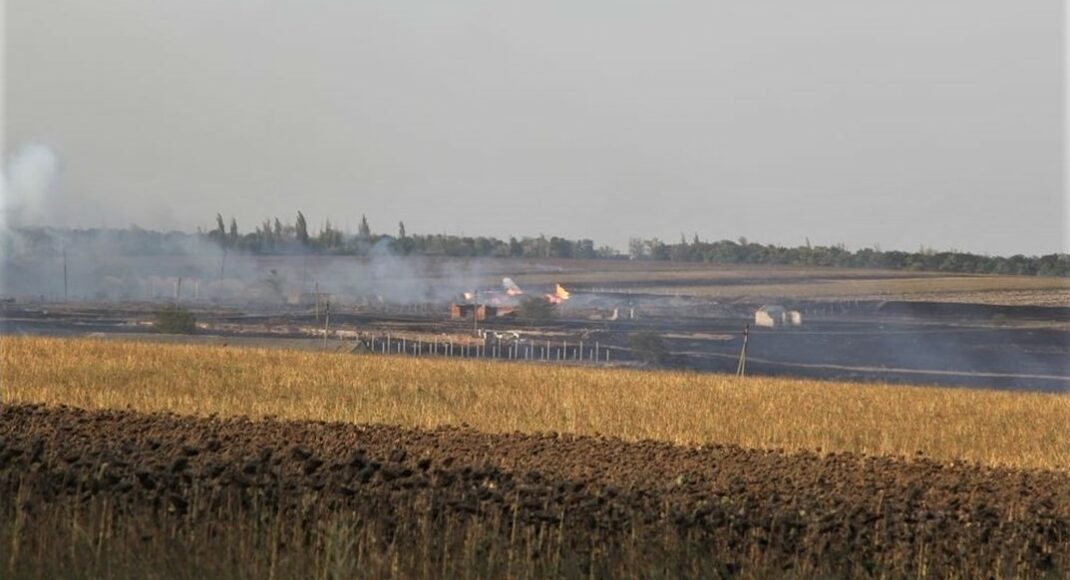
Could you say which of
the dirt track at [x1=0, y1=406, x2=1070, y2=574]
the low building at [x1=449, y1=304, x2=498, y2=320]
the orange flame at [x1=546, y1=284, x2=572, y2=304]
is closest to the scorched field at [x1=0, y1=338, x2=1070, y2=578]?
the dirt track at [x1=0, y1=406, x2=1070, y2=574]

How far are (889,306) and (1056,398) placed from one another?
5602 cm

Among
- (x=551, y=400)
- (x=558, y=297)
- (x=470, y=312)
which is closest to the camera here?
(x=551, y=400)

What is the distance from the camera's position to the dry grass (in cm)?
2062

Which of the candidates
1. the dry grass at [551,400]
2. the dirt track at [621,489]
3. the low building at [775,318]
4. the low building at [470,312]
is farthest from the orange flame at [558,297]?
the dirt track at [621,489]

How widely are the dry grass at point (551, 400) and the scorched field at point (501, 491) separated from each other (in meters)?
0.13

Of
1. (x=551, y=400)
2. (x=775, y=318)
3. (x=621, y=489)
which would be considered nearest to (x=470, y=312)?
(x=775, y=318)

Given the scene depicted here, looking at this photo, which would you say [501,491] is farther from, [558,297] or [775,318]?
[558,297]

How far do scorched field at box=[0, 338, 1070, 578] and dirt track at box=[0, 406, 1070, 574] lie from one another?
3 cm

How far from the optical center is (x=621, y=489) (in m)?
11.7

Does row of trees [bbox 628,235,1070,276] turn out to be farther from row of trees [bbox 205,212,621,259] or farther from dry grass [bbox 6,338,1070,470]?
dry grass [bbox 6,338,1070,470]

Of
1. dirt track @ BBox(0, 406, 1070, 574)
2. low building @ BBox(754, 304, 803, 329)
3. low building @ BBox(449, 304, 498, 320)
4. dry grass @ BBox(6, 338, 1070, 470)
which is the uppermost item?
dirt track @ BBox(0, 406, 1070, 574)

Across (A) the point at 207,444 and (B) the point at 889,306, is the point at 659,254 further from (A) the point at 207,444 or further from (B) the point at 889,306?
(A) the point at 207,444

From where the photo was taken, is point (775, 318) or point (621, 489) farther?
point (775, 318)

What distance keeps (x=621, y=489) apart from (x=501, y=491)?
3.86ft
